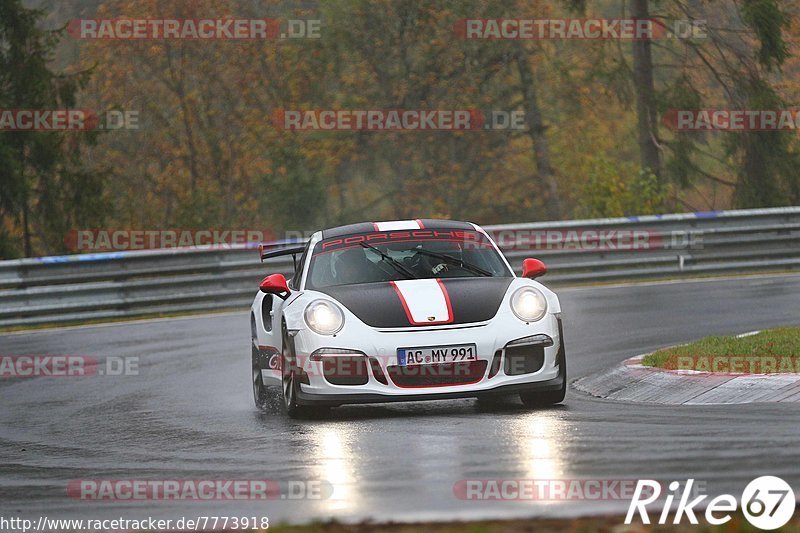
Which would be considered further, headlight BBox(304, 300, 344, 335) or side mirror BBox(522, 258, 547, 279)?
side mirror BBox(522, 258, 547, 279)

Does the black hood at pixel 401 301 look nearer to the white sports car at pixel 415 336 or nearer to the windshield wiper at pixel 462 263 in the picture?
the white sports car at pixel 415 336

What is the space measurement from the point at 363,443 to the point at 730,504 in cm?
312

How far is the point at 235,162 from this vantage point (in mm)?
43469

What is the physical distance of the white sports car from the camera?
9.78 meters

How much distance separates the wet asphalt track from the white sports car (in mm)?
230

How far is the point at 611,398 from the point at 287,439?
9.19ft

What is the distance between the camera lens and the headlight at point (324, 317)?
32.9 ft

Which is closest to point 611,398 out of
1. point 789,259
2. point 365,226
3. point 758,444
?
point 365,226

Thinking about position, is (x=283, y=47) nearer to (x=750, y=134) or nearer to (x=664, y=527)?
(x=750, y=134)

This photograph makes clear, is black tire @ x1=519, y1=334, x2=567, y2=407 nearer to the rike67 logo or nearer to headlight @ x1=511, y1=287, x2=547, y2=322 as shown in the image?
headlight @ x1=511, y1=287, x2=547, y2=322

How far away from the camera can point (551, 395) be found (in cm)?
1029

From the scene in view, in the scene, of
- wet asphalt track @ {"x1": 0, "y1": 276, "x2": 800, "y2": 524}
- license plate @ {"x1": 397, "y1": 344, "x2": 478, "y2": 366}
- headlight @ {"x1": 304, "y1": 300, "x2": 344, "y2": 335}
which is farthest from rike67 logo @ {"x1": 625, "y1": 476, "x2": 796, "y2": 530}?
headlight @ {"x1": 304, "y1": 300, "x2": 344, "y2": 335}

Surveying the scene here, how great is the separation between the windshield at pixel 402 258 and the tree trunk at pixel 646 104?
24.0 m

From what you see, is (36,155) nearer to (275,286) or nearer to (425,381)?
(275,286)
